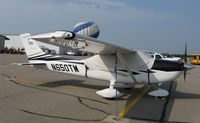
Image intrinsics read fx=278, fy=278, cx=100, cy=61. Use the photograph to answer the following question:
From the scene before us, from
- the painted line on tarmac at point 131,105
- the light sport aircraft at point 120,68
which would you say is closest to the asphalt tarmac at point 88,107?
the painted line on tarmac at point 131,105

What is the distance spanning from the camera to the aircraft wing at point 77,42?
247 inches

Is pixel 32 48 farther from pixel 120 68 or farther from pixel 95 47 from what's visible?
pixel 95 47

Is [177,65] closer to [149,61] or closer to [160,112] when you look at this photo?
[149,61]

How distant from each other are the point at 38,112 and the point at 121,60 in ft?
11.6

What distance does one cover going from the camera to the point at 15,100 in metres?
8.04

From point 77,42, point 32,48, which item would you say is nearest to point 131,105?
point 77,42

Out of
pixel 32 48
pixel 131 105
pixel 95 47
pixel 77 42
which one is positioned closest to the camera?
pixel 77 42

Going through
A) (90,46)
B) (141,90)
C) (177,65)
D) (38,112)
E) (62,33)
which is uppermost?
(62,33)

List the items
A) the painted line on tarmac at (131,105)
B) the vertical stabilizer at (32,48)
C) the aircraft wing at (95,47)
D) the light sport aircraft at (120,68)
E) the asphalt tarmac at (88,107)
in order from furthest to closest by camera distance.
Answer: the vertical stabilizer at (32,48), the light sport aircraft at (120,68), the painted line on tarmac at (131,105), the aircraft wing at (95,47), the asphalt tarmac at (88,107)

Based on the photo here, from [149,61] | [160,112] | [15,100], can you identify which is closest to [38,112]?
[15,100]

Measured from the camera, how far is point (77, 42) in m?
7.60

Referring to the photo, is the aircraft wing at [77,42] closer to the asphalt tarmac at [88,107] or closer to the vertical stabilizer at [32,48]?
the asphalt tarmac at [88,107]

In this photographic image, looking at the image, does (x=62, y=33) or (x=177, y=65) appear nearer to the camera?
(x=62, y=33)

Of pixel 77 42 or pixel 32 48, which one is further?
pixel 32 48
